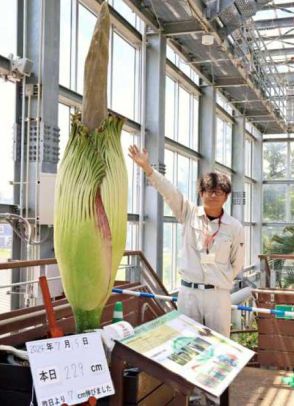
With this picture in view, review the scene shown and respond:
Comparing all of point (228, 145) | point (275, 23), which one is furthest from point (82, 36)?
point (228, 145)

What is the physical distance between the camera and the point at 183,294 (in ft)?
8.78

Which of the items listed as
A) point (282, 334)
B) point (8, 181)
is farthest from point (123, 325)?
point (8, 181)

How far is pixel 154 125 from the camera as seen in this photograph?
7934 mm

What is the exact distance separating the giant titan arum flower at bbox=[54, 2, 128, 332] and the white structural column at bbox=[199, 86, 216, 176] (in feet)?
32.7

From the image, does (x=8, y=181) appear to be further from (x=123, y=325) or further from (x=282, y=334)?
(x=123, y=325)

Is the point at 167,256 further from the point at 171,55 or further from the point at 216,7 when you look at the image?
the point at 216,7

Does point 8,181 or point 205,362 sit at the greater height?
point 8,181

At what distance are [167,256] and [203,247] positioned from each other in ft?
22.4

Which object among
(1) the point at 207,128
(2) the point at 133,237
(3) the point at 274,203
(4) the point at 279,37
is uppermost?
(4) the point at 279,37

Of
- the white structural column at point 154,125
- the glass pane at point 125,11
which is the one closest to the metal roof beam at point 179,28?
the white structural column at point 154,125

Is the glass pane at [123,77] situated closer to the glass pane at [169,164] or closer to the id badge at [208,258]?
the glass pane at [169,164]

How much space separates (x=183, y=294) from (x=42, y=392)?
1.39 meters

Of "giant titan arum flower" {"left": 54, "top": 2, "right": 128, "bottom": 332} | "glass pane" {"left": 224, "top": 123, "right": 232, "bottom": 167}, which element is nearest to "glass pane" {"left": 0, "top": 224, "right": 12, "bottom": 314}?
"giant titan arum flower" {"left": 54, "top": 2, "right": 128, "bottom": 332}

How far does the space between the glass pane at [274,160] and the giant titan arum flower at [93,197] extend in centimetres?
1630
